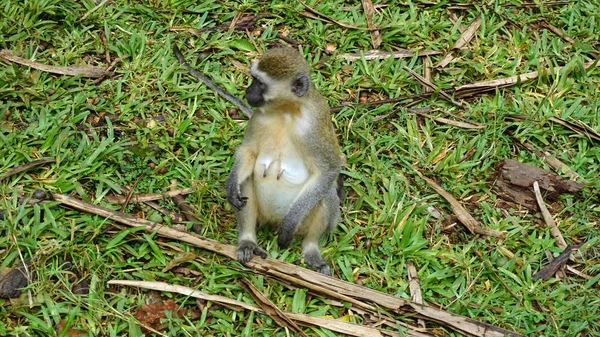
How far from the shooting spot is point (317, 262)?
6207 mm

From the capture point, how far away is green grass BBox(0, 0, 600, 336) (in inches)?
233

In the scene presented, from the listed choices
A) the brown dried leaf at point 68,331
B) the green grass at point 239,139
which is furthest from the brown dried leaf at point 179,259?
the brown dried leaf at point 68,331

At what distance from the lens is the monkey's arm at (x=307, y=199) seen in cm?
612

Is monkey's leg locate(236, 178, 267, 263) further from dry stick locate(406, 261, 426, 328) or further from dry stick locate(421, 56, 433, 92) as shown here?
dry stick locate(421, 56, 433, 92)

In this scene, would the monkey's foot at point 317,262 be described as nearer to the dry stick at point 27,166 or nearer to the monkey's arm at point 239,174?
the monkey's arm at point 239,174

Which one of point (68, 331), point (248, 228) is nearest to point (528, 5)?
point (248, 228)

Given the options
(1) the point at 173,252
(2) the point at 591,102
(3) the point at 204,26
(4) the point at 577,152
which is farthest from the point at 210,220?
(2) the point at 591,102

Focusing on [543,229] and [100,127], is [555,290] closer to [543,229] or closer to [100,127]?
[543,229]

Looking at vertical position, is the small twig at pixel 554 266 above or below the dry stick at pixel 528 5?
below

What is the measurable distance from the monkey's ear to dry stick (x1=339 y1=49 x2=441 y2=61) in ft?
7.67

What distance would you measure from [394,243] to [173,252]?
5.58ft

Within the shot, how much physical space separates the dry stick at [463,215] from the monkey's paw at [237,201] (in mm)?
1737

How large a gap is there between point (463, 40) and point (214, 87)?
2648mm

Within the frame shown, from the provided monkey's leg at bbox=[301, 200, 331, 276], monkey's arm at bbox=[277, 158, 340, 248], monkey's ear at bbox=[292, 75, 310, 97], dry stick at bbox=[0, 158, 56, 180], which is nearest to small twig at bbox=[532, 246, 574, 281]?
monkey's leg at bbox=[301, 200, 331, 276]
